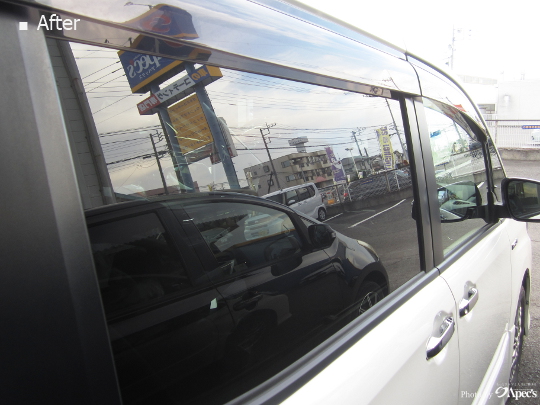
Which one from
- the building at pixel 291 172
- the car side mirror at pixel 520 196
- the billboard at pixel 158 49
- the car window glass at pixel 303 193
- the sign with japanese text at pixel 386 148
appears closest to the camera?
the billboard at pixel 158 49

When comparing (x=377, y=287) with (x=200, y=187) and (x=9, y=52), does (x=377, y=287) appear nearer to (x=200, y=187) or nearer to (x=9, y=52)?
(x=200, y=187)

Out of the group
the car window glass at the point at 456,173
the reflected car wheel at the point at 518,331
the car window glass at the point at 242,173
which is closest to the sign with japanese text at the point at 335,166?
the car window glass at the point at 242,173

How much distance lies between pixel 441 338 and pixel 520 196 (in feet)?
3.96

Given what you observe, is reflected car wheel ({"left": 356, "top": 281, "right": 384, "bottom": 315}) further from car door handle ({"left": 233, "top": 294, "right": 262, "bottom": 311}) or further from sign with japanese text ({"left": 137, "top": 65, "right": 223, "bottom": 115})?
sign with japanese text ({"left": 137, "top": 65, "right": 223, "bottom": 115})

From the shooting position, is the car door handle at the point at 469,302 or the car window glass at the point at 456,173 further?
the car window glass at the point at 456,173

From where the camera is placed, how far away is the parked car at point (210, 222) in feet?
1.79

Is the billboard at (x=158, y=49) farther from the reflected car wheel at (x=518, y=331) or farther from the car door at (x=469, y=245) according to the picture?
the reflected car wheel at (x=518, y=331)

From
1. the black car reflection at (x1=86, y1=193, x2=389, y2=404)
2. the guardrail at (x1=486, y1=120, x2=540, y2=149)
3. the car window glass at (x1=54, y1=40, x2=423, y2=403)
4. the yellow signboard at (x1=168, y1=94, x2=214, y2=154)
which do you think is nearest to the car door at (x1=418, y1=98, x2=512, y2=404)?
the car window glass at (x1=54, y1=40, x2=423, y2=403)

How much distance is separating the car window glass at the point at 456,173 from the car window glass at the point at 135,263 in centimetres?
134

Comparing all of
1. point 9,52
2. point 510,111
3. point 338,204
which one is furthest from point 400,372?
point 510,111

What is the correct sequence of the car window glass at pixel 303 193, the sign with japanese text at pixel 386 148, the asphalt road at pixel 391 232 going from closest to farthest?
1. the car window glass at pixel 303 193
2. the asphalt road at pixel 391 232
3. the sign with japanese text at pixel 386 148

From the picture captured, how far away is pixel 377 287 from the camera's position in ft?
4.50

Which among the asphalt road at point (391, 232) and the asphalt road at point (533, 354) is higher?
the asphalt road at point (391, 232)

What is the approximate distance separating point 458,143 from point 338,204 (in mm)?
1224
